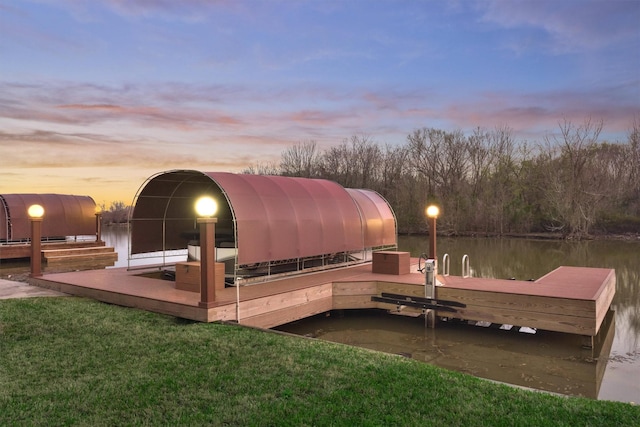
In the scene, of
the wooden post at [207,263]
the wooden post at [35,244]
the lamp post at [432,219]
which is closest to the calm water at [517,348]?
the lamp post at [432,219]

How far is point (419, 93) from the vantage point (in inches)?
976

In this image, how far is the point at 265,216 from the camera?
10914 mm

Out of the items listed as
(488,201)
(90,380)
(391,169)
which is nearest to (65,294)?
(90,380)

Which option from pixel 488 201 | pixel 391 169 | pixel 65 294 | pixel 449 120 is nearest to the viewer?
pixel 65 294

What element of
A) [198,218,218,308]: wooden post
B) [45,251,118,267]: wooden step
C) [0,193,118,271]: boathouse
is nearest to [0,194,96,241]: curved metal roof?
Result: [0,193,118,271]: boathouse

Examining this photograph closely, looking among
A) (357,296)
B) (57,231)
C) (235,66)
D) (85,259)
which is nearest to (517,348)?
(357,296)

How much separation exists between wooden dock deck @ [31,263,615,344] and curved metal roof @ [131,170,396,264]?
3.14ft

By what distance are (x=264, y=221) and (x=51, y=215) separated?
63.7 ft

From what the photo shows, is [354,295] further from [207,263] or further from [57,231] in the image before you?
[57,231]

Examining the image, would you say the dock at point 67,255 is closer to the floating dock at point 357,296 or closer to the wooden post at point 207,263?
the floating dock at point 357,296

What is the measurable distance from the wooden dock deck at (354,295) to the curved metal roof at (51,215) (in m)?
13.8

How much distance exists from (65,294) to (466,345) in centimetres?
927

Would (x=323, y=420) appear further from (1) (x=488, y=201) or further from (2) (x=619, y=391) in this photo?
(1) (x=488, y=201)

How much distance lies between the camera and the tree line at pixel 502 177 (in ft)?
120
